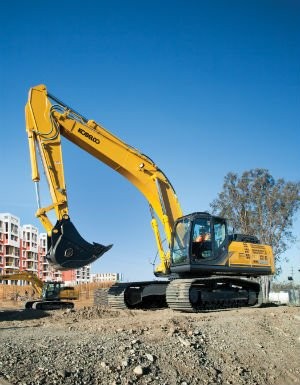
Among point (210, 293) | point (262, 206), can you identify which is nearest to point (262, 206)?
point (262, 206)

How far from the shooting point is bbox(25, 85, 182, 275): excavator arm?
11391mm

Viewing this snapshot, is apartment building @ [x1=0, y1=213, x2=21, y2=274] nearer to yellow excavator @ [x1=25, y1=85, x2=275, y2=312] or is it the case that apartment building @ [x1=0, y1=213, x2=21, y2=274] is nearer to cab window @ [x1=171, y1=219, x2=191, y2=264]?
yellow excavator @ [x1=25, y1=85, x2=275, y2=312]

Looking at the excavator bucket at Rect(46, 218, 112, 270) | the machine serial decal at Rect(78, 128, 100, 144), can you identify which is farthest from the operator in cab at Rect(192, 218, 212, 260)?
the machine serial decal at Rect(78, 128, 100, 144)

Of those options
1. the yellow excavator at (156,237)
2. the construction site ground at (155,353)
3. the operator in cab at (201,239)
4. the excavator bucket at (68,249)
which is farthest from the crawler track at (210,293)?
the excavator bucket at (68,249)

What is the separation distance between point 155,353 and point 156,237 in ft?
22.3

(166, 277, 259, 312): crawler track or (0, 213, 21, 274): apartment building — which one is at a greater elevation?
(0, 213, 21, 274): apartment building

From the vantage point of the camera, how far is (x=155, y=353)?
7.33 meters

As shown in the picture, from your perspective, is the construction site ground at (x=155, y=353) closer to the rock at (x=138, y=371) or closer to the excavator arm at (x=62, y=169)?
the rock at (x=138, y=371)

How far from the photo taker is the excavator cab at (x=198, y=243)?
515 inches

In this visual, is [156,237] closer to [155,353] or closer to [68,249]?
[68,249]

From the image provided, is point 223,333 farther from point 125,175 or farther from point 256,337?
point 125,175

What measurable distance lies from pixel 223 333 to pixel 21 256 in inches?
4080

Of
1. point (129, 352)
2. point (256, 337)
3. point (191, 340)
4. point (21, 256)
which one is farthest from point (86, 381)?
point (21, 256)

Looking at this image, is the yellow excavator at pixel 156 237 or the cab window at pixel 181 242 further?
the cab window at pixel 181 242
